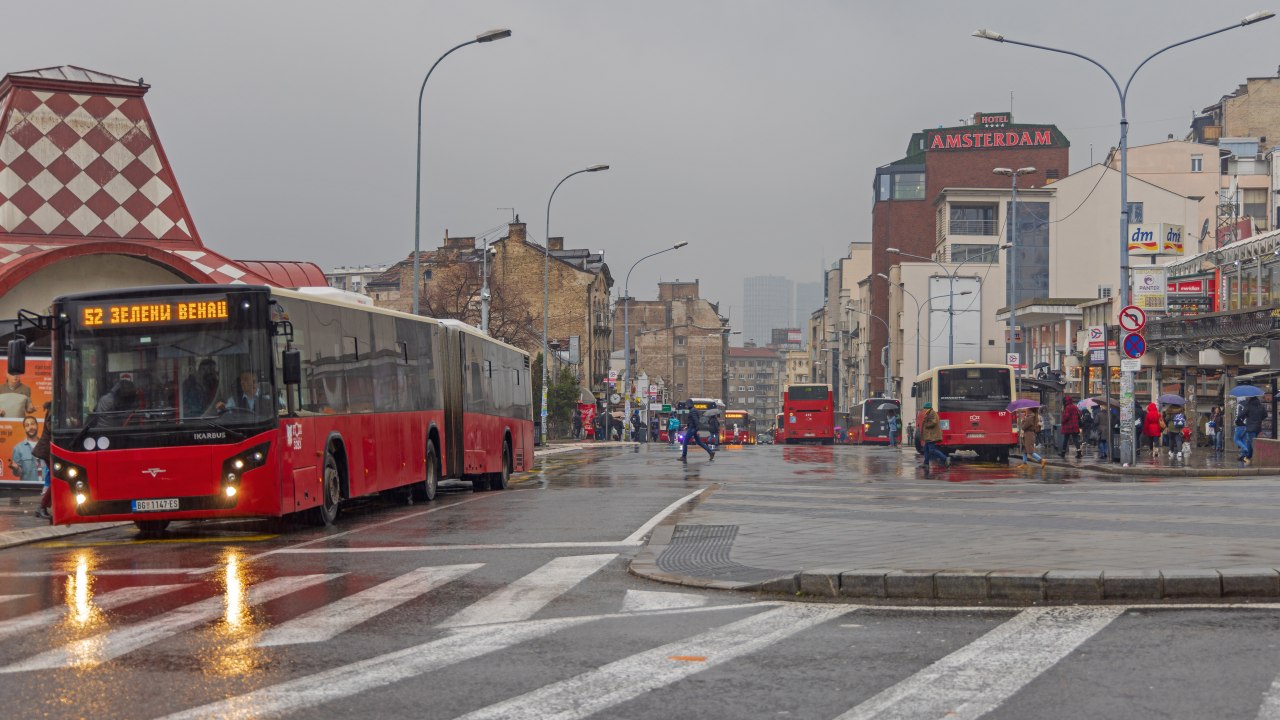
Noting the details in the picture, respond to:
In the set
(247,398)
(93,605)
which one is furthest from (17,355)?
(93,605)

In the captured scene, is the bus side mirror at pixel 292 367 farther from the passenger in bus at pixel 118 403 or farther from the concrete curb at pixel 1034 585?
the concrete curb at pixel 1034 585

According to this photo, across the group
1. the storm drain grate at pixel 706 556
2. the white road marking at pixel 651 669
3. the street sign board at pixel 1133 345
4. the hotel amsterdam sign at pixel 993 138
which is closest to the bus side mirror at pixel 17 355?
the storm drain grate at pixel 706 556

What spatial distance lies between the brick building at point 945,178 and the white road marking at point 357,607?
90.9m

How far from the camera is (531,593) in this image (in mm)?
9844

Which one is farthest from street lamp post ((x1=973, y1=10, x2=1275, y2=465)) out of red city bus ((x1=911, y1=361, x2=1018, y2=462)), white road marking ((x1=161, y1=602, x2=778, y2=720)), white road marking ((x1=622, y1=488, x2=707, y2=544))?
white road marking ((x1=161, y1=602, x2=778, y2=720))

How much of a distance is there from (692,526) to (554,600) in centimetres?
542

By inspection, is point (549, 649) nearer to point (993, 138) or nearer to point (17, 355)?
point (17, 355)

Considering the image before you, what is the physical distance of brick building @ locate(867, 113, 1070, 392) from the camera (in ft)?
346

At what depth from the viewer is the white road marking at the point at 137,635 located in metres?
7.21

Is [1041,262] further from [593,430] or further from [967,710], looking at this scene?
[967,710]

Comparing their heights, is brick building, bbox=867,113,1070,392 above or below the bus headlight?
above

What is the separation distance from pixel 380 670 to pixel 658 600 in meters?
2.94

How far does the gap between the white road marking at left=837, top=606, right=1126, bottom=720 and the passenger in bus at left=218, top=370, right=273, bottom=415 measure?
8.98m

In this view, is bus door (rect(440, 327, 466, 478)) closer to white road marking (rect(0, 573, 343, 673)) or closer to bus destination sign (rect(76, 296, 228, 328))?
bus destination sign (rect(76, 296, 228, 328))
